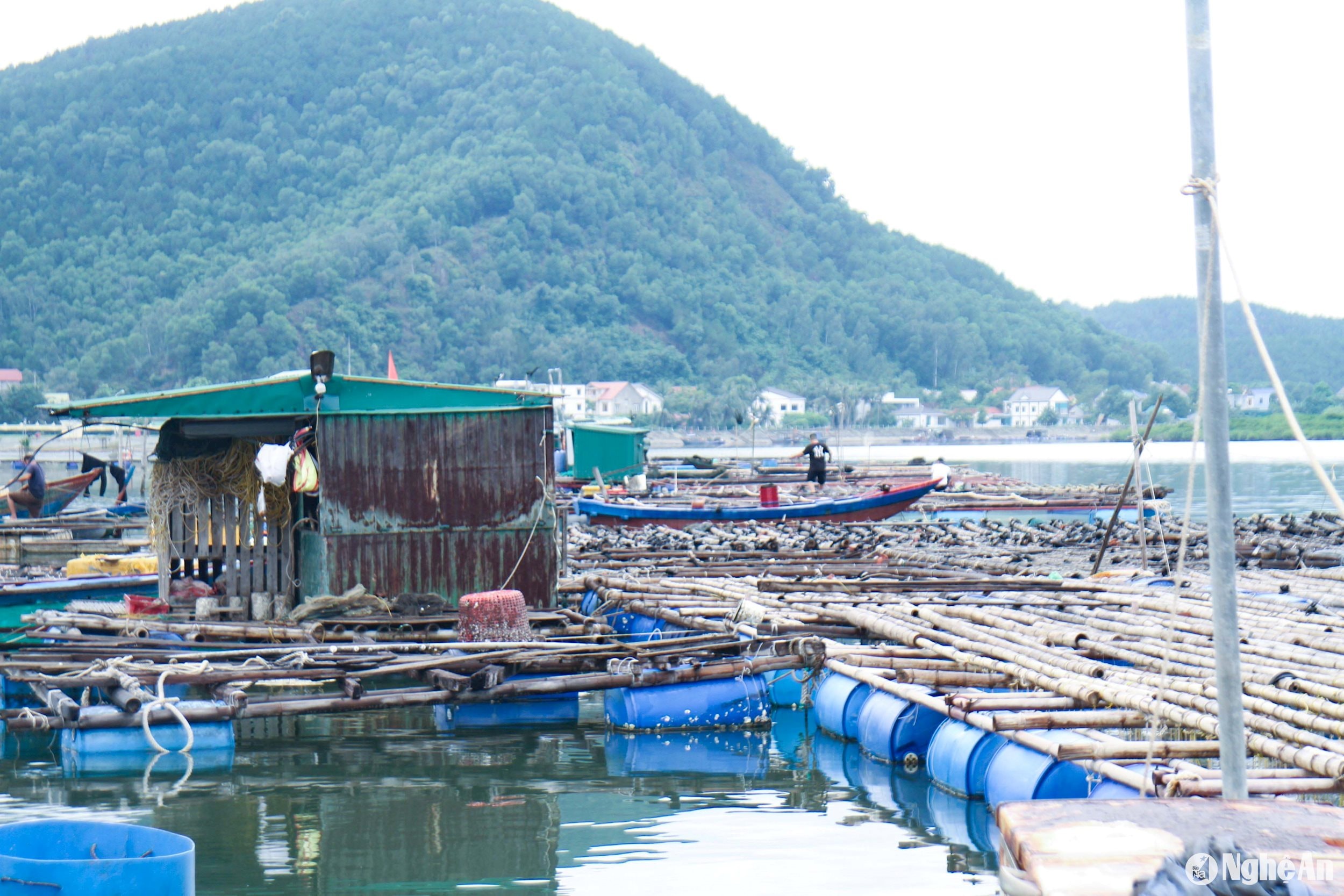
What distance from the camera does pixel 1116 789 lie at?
7.82 meters

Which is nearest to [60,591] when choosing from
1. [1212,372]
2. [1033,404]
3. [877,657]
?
[877,657]

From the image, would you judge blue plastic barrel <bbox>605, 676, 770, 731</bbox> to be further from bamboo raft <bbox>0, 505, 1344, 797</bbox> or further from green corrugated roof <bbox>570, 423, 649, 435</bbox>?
green corrugated roof <bbox>570, 423, 649, 435</bbox>

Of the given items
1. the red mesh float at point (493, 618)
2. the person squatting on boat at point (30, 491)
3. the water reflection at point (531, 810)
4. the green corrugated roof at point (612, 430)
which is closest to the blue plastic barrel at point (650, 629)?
the red mesh float at point (493, 618)

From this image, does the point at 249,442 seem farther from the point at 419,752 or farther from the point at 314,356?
the point at 419,752

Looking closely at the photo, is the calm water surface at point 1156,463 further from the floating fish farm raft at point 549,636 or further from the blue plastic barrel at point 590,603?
the blue plastic barrel at point 590,603

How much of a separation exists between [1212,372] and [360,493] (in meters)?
10.5

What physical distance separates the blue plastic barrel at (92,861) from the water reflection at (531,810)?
2.68m

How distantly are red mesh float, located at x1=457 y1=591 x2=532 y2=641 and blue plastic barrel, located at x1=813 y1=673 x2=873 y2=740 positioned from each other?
3030 millimetres

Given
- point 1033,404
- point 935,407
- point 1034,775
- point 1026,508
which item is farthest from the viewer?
point 935,407

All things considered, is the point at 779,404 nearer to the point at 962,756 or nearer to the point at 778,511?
the point at 778,511

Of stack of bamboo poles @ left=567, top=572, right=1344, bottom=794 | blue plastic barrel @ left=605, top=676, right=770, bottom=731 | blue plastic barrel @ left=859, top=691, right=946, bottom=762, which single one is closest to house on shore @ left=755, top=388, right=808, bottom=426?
stack of bamboo poles @ left=567, top=572, right=1344, bottom=794

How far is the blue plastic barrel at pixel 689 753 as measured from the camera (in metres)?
11.3

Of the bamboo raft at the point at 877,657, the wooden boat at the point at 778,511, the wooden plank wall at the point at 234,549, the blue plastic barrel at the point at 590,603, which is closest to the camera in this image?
the bamboo raft at the point at 877,657

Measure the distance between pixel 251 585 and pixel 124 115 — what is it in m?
179
